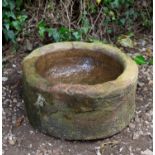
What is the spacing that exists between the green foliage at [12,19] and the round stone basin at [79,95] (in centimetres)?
81

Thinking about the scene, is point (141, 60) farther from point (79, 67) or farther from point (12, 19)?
point (12, 19)

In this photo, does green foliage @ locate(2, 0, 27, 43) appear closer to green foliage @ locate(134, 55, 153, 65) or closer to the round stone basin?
the round stone basin

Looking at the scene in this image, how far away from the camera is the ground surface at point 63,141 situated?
128 inches

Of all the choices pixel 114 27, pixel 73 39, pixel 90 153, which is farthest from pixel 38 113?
pixel 114 27

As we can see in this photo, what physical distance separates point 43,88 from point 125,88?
1.80 feet

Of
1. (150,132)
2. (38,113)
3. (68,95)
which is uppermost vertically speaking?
(68,95)

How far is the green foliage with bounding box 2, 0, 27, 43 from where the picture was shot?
427cm

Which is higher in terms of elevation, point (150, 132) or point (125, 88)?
point (125, 88)

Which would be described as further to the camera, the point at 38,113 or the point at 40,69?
the point at 40,69

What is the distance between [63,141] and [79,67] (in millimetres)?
687

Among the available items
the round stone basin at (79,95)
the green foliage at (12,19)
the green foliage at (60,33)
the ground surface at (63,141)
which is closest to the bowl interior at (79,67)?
the round stone basin at (79,95)

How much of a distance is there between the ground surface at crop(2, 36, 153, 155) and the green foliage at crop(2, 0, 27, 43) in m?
0.61

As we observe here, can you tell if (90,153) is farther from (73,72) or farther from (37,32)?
(37,32)

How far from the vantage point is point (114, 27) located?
→ 4.82 m
